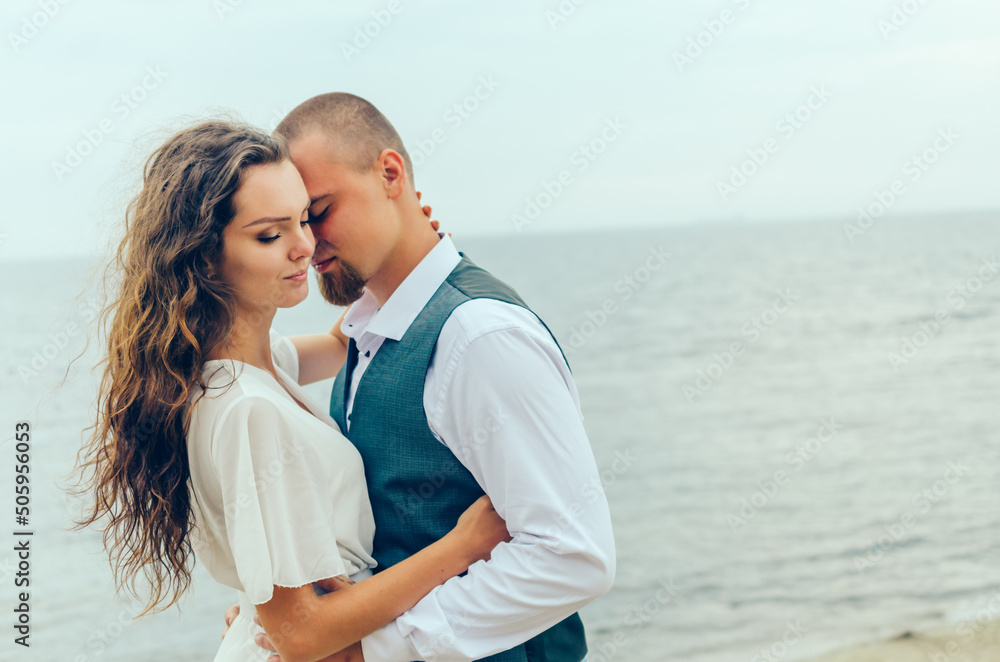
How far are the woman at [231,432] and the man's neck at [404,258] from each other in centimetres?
29

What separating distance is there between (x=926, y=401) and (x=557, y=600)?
51.1 ft

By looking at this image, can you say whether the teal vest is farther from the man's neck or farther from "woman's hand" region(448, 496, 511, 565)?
the man's neck

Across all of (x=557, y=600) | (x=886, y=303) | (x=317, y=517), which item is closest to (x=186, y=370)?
(x=317, y=517)

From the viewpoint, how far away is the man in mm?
1648

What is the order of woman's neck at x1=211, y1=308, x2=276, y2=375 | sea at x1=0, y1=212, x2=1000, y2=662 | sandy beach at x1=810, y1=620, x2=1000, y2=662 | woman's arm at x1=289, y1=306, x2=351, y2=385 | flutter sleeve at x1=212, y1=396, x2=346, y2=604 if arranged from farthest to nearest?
A: sea at x1=0, y1=212, x2=1000, y2=662 → sandy beach at x1=810, y1=620, x2=1000, y2=662 → woman's arm at x1=289, y1=306, x2=351, y2=385 → woman's neck at x1=211, y1=308, x2=276, y2=375 → flutter sleeve at x1=212, y1=396, x2=346, y2=604

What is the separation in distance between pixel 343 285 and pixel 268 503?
28.7 inches

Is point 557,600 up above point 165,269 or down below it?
below

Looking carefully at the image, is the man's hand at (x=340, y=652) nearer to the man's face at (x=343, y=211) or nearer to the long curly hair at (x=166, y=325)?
the long curly hair at (x=166, y=325)

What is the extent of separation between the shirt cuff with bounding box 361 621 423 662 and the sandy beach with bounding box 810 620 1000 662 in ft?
17.0

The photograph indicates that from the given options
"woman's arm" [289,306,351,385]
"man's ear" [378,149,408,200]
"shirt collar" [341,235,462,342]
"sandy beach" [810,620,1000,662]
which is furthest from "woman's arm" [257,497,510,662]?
"sandy beach" [810,620,1000,662]

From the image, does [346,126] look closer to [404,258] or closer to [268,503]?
[404,258]

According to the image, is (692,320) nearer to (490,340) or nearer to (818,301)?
(818,301)

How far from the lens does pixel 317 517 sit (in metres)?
1.67

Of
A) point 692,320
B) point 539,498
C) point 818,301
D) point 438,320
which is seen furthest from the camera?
point 818,301
